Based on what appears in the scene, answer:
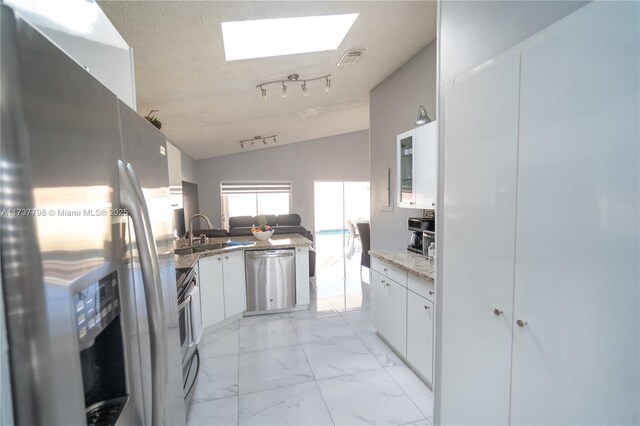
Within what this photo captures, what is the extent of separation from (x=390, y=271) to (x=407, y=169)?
1.00 meters

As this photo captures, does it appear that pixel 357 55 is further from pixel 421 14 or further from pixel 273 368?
pixel 273 368

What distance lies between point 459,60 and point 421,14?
1182 millimetres

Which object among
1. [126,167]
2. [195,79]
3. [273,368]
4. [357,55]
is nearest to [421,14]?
[357,55]

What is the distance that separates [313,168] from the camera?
8.30 metres

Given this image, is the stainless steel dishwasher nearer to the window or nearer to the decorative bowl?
the decorative bowl

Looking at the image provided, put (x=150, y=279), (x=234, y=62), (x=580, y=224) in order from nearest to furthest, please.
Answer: (x=150, y=279), (x=580, y=224), (x=234, y=62)

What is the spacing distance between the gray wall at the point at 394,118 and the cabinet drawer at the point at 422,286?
1.03 metres

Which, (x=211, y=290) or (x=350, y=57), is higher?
(x=350, y=57)

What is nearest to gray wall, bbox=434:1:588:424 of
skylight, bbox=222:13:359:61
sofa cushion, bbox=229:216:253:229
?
skylight, bbox=222:13:359:61

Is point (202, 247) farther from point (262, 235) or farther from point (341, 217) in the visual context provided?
point (341, 217)

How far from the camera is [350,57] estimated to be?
2801mm

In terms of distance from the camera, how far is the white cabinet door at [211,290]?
318cm

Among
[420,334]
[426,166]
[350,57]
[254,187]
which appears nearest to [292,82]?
[350,57]

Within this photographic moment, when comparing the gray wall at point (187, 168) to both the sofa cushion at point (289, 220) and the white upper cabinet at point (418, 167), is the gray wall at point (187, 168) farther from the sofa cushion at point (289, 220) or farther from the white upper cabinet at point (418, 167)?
the white upper cabinet at point (418, 167)
